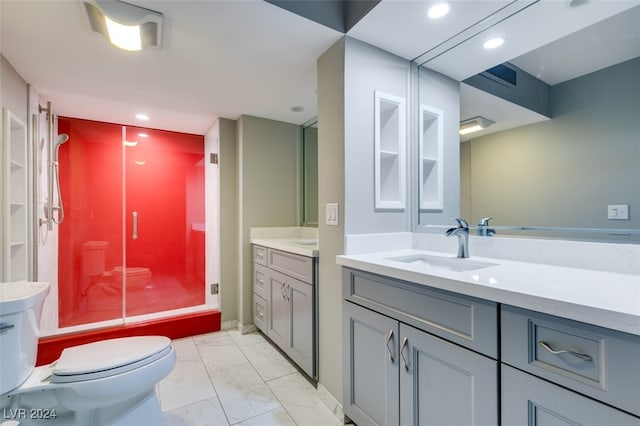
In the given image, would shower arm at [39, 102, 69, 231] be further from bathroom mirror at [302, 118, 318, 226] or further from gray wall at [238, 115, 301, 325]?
bathroom mirror at [302, 118, 318, 226]

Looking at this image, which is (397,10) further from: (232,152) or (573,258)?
(232,152)

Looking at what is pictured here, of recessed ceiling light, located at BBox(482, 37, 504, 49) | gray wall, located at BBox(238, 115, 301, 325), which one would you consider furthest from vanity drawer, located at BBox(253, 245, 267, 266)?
recessed ceiling light, located at BBox(482, 37, 504, 49)

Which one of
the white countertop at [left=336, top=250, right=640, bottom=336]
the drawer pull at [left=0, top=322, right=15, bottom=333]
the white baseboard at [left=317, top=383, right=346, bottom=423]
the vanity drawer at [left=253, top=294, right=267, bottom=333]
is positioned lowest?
the white baseboard at [left=317, top=383, right=346, bottom=423]

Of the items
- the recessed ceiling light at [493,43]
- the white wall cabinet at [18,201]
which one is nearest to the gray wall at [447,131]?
the recessed ceiling light at [493,43]

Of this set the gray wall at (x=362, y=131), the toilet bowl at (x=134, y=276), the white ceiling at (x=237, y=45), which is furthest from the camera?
the toilet bowl at (x=134, y=276)

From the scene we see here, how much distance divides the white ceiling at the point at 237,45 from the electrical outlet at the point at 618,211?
59cm

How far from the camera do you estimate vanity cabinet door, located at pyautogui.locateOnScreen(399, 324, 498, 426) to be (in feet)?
2.86

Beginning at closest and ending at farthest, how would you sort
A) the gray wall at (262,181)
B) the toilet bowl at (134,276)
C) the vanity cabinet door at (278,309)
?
the vanity cabinet door at (278,309), the gray wall at (262,181), the toilet bowl at (134,276)

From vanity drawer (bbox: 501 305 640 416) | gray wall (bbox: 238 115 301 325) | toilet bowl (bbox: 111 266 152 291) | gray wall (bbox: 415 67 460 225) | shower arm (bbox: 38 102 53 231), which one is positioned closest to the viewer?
vanity drawer (bbox: 501 305 640 416)

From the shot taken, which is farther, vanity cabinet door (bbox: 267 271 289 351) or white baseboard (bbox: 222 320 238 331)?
white baseboard (bbox: 222 320 238 331)

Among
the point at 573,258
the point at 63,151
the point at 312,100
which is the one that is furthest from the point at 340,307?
the point at 63,151

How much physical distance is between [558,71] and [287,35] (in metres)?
1.30

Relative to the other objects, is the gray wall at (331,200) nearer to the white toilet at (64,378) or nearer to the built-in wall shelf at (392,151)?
the built-in wall shelf at (392,151)

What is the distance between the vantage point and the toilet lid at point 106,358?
121 centimetres
